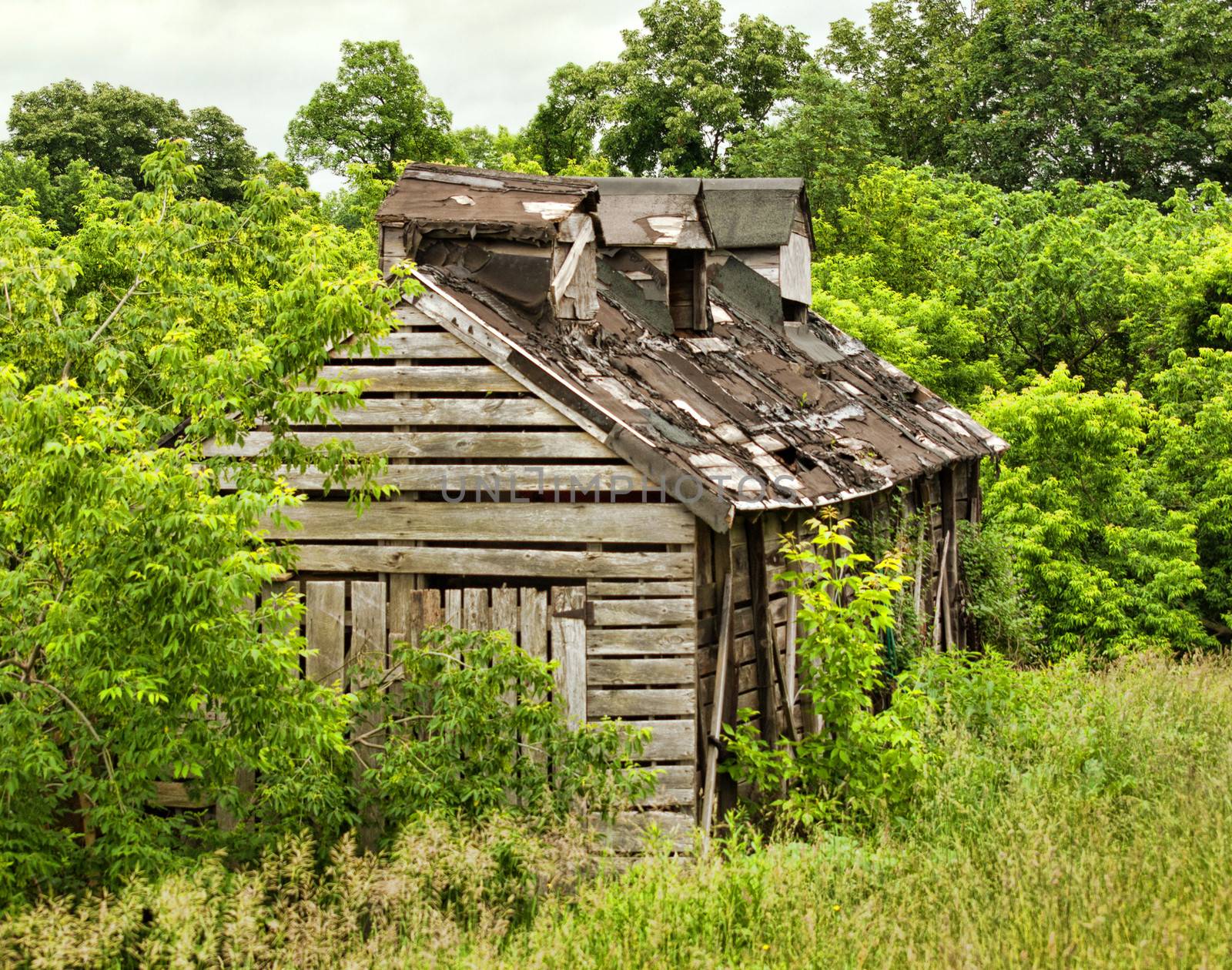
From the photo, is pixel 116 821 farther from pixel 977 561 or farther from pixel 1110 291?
pixel 1110 291

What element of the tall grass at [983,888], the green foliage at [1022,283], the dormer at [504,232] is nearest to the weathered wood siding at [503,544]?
the dormer at [504,232]

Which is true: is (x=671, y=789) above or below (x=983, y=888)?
below

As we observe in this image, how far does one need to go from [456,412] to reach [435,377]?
12.6 inches

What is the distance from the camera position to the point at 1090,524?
1795 centimetres

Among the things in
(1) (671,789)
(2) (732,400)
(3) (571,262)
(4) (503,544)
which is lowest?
(1) (671,789)

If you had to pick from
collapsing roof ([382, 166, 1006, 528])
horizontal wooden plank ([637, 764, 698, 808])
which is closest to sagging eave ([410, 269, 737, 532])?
collapsing roof ([382, 166, 1006, 528])

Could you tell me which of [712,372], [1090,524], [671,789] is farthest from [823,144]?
[671,789]

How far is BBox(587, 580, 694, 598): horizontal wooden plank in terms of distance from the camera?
871cm

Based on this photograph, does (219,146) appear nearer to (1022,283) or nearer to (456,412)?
(1022,283)

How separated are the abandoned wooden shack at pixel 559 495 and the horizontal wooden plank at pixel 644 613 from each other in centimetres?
2

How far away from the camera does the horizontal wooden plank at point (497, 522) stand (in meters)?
8.71

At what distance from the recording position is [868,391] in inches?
618

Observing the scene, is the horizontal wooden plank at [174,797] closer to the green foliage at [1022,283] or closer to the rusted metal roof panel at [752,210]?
the rusted metal roof panel at [752,210]

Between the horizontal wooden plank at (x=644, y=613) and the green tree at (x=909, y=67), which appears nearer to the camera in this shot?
the horizontal wooden plank at (x=644, y=613)
